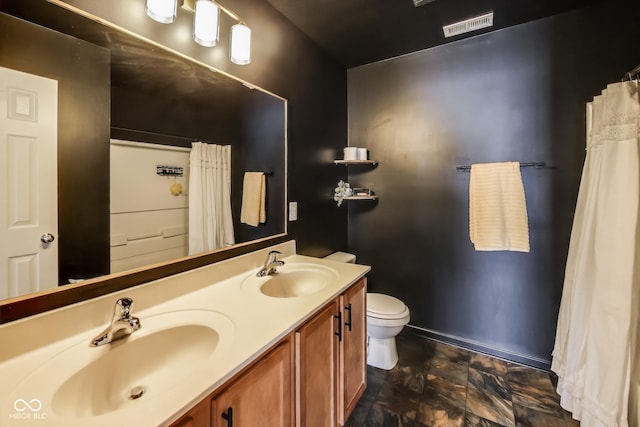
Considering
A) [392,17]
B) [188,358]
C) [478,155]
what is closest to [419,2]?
[392,17]

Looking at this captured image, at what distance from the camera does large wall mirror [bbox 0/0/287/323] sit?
0.79 m

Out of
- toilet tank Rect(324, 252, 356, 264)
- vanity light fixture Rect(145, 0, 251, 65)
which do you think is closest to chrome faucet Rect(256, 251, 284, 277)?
toilet tank Rect(324, 252, 356, 264)

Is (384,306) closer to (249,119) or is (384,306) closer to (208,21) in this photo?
(249,119)

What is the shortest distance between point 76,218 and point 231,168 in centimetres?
70

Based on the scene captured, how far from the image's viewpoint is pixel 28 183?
794 mm

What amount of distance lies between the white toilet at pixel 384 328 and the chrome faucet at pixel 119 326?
1.42 metres

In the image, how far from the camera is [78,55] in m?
0.90

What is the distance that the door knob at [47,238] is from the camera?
838 millimetres

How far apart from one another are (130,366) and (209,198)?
751mm

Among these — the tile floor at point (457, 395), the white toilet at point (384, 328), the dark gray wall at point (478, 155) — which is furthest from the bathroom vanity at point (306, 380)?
the dark gray wall at point (478, 155)

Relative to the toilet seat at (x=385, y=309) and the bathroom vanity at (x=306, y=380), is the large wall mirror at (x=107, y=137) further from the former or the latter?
the toilet seat at (x=385, y=309)

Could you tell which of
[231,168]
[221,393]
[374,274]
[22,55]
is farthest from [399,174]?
[22,55]

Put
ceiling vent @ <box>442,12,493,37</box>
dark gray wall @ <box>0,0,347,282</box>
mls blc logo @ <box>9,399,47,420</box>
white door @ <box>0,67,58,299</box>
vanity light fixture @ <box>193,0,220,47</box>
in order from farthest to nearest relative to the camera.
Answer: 1. ceiling vent @ <box>442,12,493,37</box>
2. vanity light fixture @ <box>193,0,220,47</box>
3. dark gray wall @ <box>0,0,347,282</box>
4. white door @ <box>0,67,58,299</box>
5. mls blc logo @ <box>9,399,47,420</box>

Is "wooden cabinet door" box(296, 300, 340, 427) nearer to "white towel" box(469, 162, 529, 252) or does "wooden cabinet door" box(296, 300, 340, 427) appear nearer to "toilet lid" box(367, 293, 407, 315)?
"toilet lid" box(367, 293, 407, 315)
